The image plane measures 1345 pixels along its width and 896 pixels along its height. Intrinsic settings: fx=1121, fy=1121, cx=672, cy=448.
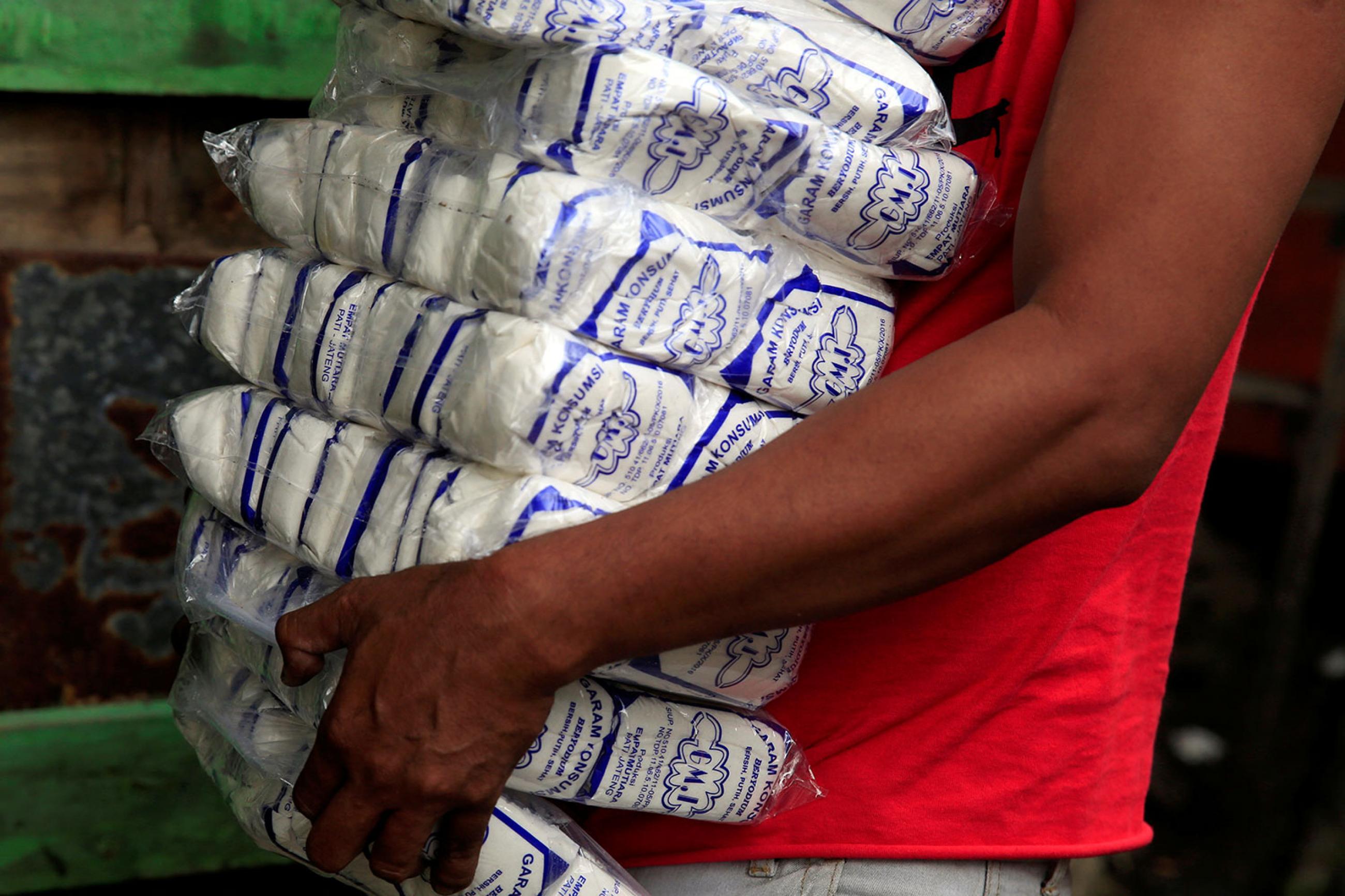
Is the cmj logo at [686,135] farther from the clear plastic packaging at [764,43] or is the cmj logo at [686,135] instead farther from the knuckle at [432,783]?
the knuckle at [432,783]

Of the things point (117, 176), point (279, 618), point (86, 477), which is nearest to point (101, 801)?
point (86, 477)

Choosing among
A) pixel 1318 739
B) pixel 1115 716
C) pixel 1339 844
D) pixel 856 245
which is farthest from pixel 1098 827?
pixel 1318 739

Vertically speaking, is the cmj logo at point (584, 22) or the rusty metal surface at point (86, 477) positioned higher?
the cmj logo at point (584, 22)

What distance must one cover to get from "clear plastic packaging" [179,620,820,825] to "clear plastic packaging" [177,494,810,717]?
15 millimetres

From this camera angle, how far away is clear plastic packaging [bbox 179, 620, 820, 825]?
37.8 inches

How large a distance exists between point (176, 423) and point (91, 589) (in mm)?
920

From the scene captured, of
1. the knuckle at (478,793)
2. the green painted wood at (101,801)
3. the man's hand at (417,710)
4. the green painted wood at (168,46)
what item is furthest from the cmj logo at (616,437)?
the green painted wood at (101,801)

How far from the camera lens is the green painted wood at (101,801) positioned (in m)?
1.87

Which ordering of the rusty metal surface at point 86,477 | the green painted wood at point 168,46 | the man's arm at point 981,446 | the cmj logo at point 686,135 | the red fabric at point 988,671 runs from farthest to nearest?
the rusty metal surface at point 86,477
the green painted wood at point 168,46
the red fabric at point 988,671
the cmj logo at point 686,135
the man's arm at point 981,446

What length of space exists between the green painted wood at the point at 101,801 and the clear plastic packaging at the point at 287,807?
0.73 m

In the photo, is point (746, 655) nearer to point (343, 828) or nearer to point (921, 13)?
point (343, 828)

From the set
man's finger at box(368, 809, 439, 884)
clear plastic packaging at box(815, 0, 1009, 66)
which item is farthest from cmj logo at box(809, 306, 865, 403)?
man's finger at box(368, 809, 439, 884)

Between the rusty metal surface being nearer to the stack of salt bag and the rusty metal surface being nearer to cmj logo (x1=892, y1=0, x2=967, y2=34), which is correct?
the stack of salt bag

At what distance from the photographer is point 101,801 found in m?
1.92
